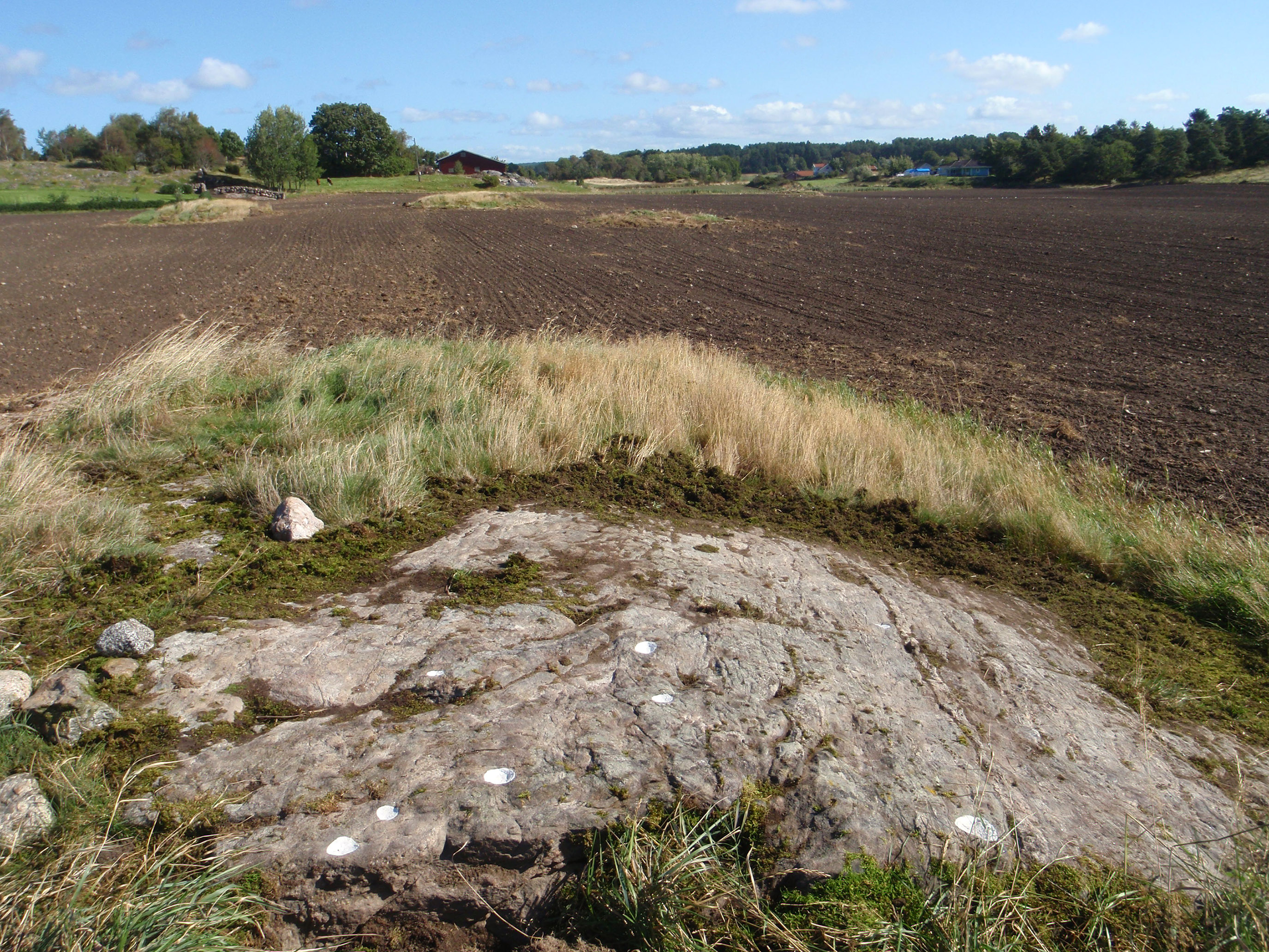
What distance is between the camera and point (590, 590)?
14.0 feet

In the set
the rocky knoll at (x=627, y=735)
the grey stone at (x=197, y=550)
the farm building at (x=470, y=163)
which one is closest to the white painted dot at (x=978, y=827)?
the rocky knoll at (x=627, y=735)

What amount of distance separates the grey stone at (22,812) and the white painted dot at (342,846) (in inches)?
36.7

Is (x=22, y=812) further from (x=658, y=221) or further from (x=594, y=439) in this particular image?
(x=658, y=221)

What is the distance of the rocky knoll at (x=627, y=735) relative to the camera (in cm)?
262

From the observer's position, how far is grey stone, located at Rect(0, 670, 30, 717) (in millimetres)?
3002

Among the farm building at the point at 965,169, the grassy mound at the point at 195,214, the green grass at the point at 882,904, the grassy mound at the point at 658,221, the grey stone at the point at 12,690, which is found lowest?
the green grass at the point at 882,904

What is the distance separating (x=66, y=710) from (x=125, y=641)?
45 centimetres

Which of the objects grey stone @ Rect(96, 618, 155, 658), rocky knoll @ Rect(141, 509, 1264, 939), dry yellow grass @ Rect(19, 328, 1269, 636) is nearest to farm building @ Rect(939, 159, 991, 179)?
dry yellow grass @ Rect(19, 328, 1269, 636)

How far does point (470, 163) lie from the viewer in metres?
116

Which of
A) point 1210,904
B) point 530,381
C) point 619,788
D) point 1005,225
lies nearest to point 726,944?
point 619,788

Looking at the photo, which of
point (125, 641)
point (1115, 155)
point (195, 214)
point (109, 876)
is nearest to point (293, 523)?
point (125, 641)

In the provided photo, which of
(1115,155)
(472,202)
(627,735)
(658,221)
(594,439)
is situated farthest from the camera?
(1115,155)

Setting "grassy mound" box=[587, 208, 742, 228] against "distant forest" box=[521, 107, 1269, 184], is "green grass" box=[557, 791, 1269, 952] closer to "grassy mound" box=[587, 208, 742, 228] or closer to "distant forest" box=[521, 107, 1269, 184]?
"grassy mound" box=[587, 208, 742, 228]

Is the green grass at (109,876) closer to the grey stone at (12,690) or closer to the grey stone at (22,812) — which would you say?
the grey stone at (22,812)
